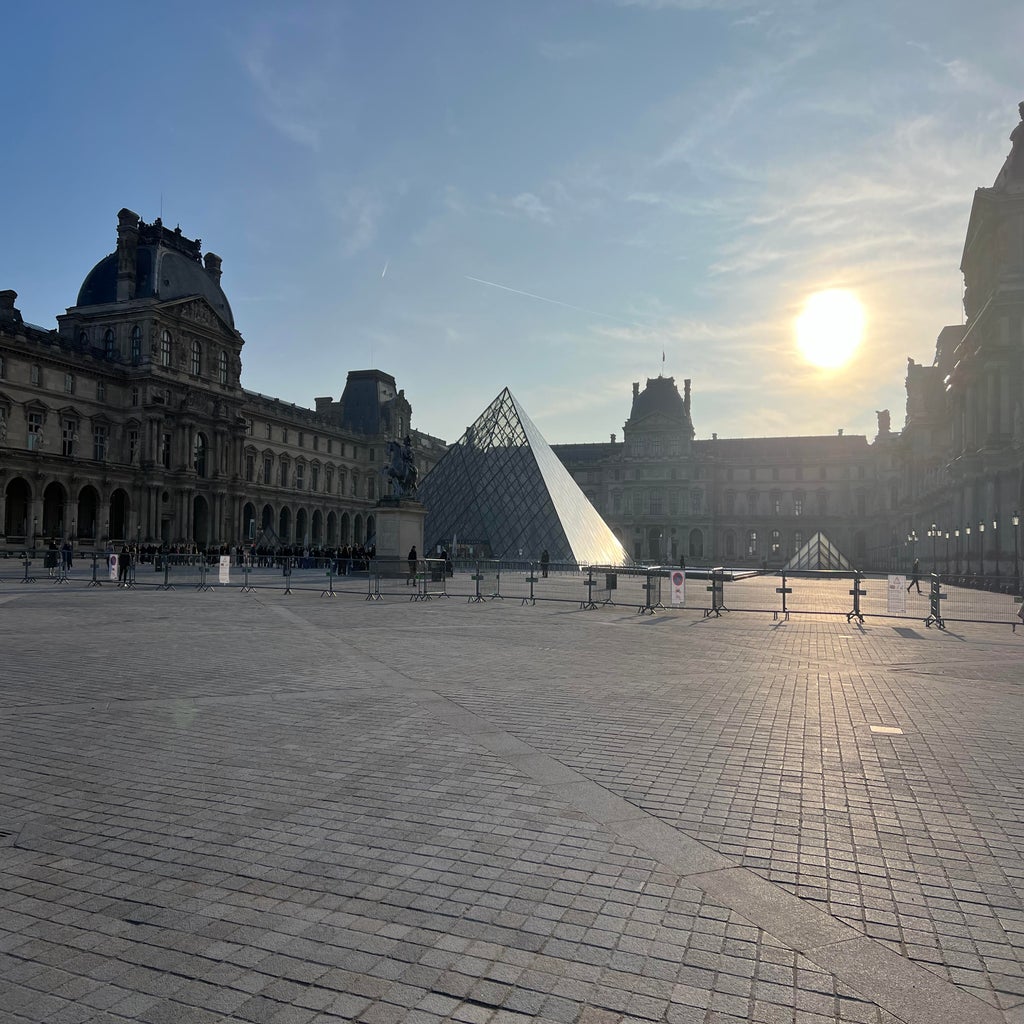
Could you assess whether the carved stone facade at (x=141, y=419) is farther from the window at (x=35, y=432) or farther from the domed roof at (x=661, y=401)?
the domed roof at (x=661, y=401)

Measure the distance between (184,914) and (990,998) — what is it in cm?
298

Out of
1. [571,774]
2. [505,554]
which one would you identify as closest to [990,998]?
[571,774]

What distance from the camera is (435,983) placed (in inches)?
111

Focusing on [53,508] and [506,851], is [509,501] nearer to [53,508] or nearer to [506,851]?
[53,508]

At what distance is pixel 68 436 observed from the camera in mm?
50875

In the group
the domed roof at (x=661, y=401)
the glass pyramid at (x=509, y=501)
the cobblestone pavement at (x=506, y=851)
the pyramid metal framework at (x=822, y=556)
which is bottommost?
the cobblestone pavement at (x=506, y=851)

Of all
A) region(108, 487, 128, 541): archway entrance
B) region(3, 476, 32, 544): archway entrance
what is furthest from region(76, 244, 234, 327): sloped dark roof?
region(3, 476, 32, 544): archway entrance

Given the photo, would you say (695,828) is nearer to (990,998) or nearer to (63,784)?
(990,998)

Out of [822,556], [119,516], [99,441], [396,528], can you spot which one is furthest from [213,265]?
[822,556]

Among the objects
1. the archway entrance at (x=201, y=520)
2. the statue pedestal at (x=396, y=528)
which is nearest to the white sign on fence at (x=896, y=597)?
the statue pedestal at (x=396, y=528)

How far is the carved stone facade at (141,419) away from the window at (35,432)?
84mm

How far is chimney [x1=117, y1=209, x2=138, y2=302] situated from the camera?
5656 cm

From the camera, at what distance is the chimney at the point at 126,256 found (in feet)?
186

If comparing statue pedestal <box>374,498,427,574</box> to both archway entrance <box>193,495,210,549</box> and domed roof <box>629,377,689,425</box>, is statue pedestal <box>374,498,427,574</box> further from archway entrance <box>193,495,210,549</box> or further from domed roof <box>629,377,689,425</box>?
domed roof <box>629,377,689,425</box>
